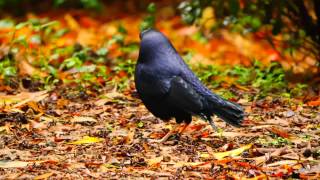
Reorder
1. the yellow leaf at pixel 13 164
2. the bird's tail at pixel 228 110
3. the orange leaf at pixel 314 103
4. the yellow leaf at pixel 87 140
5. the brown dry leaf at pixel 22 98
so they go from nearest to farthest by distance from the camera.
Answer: the yellow leaf at pixel 13 164 → the bird's tail at pixel 228 110 → the yellow leaf at pixel 87 140 → the brown dry leaf at pixel 22 98 → the orange leaf at pixel 314 103

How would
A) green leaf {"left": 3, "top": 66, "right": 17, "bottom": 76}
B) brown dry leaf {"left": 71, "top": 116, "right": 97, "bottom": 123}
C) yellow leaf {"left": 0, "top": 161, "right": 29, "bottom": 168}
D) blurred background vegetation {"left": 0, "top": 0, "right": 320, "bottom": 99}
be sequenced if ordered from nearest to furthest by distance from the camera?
yellow leaf {"left": 0, "top": 161, "right": 29, "bottom": 168}, brown dry leaf {"left": 71, "top": 116, "right": 97, "bottom": 123}, green leaf {"left": 3, "top": 66, "right": 17, "bottom": 76}, blurred background vegetation {"left": 0, "top": 0, "right": 320, "bottom": 99}

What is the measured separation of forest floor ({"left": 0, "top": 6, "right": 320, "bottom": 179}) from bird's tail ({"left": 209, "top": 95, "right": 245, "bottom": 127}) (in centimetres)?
17

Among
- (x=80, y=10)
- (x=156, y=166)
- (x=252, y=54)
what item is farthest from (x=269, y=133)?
(x=80, y=10)

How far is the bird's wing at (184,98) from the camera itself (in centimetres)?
489

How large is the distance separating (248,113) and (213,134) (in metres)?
0.75

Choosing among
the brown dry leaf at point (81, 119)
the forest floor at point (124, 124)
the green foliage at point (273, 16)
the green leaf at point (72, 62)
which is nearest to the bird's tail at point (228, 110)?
the forest floor at point (124, 124)

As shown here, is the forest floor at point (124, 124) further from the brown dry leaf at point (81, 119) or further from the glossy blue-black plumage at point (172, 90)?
the glossy blue-black plumage at point (172, 90)

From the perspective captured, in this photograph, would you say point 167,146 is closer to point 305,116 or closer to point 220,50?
point 305,116

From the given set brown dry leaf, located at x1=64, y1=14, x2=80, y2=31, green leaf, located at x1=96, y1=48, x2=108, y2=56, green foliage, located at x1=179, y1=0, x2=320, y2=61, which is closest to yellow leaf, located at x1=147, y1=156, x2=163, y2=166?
green foliage, located at x1=179, y1=0, x2=320, y2=61

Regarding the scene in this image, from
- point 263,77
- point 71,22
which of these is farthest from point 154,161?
point 71,22

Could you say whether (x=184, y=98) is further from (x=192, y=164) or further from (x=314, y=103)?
(x=314, y=103)

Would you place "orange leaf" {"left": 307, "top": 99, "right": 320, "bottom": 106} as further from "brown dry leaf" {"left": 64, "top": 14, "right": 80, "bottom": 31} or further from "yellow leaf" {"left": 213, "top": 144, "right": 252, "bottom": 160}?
"brown dry leaf" {"left": 64, "top": 14, "right": 80, "bottom": 31}

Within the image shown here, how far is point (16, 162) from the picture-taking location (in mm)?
4398

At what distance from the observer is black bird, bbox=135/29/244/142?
16.1 ft
